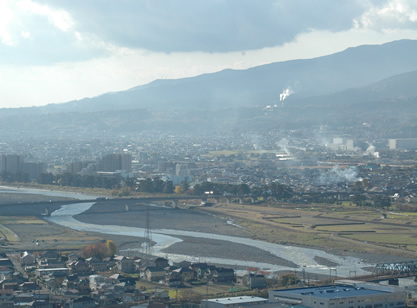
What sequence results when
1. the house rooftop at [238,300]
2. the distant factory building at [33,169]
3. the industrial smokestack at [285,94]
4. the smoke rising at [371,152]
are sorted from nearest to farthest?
the house rooftop at [238,300]
the distant factory building at [33,169]
the smoke rising at [371,152]
the industrial smokestack at [285,94]

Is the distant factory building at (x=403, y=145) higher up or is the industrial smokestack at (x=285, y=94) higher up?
the industrial smokestack at (x=285, y=94)

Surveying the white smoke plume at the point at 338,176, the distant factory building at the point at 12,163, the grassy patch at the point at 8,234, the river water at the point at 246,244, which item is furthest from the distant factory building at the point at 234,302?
the distant factory building at the point at 12,163

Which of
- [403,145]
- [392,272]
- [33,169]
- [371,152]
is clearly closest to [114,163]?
[33,169]

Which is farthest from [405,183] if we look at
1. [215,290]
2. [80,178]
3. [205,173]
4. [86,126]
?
[86,126]

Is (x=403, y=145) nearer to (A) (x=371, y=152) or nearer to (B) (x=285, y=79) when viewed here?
(A) (x=371, y=152)

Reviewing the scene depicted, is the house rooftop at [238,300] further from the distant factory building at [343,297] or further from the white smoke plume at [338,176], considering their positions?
the white smoke plume at [338,176]

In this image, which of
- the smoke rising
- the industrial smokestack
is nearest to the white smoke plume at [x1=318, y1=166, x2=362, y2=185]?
the smoke rising

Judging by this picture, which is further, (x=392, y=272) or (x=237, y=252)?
(x=237, y=252)
